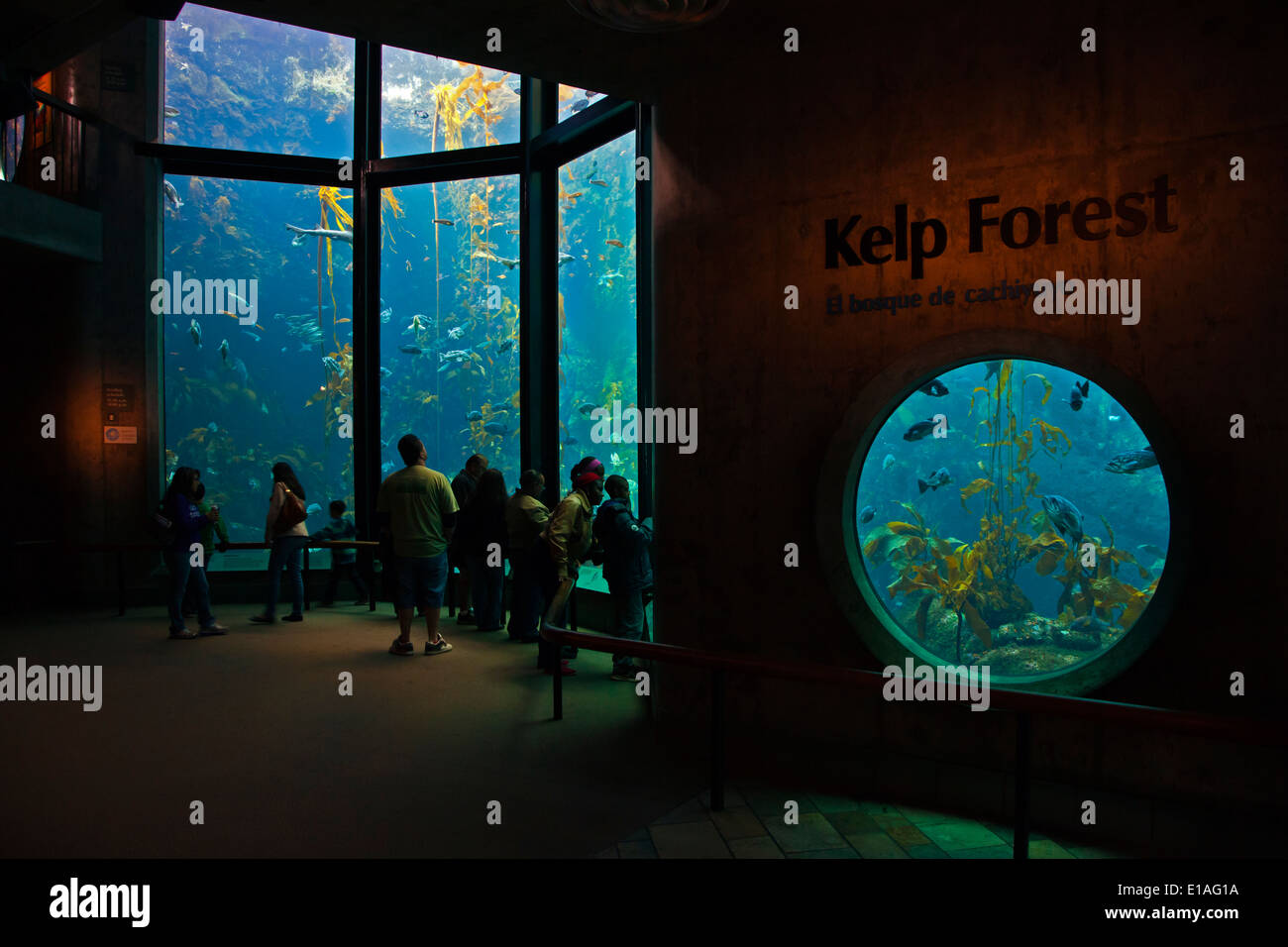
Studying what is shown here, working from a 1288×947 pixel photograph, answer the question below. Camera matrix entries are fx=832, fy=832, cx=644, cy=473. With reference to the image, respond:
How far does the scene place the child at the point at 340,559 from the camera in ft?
32.6

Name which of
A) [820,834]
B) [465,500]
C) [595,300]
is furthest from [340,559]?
[820,834]

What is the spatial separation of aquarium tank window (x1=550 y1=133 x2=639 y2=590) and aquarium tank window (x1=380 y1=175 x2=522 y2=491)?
478cm

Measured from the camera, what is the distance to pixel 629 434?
29.9 feet

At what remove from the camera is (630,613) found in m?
6.41

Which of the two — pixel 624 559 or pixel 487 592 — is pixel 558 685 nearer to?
pixel 624 559

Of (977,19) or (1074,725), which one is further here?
(977,19)

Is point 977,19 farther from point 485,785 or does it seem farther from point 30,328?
point 30,328

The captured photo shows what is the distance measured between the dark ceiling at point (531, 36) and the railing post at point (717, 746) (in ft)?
A: 11.3

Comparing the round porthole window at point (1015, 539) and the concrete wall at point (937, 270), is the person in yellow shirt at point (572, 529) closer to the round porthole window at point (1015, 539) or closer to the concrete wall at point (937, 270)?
the concrete wall at point (937, 270)

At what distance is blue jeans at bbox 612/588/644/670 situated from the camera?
6.38 metres

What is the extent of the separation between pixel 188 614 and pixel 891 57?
30.0 feet

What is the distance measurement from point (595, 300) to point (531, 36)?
595 centimetres

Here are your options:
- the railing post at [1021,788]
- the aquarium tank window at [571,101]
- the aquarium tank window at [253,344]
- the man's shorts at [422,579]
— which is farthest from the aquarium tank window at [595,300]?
the aquarium tank window at [253,344]
